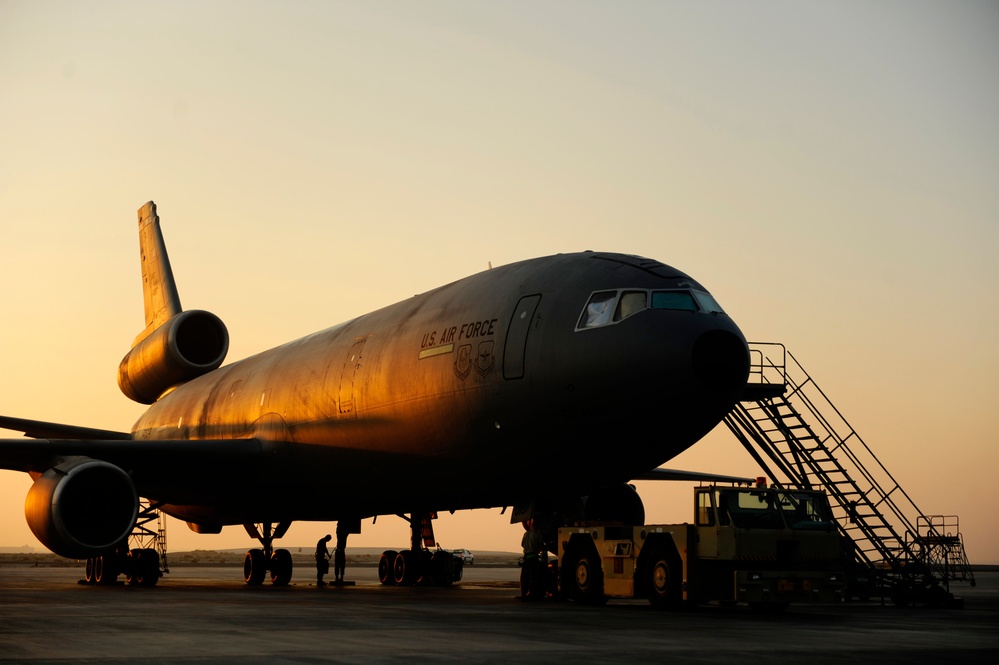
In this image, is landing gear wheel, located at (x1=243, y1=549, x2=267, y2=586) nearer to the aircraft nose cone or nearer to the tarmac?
the tarmac

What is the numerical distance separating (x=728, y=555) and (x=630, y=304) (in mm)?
4191

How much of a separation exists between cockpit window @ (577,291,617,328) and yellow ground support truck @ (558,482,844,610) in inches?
136

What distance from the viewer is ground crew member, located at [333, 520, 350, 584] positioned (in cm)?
2866

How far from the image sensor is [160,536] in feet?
117

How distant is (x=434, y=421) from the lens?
787 inches

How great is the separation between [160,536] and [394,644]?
26310 millimetres

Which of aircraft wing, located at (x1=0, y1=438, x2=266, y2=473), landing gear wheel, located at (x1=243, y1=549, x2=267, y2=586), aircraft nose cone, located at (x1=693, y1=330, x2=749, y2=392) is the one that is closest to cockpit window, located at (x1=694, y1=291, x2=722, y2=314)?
aircraft nose cone, located at (x1=693, y1=330, x2=749, y2=392)

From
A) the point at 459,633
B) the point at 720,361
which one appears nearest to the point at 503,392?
the point at 720,361

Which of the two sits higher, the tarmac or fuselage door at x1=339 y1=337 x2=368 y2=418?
fuselage door at x1=339 y1=337 x2=368 y2=418

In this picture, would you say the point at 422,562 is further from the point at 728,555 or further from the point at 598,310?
the point at 598,310

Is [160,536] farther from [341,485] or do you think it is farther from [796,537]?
[796,537]

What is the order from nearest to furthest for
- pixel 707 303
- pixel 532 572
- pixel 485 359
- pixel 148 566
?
1. pixel 707 303
2. pixel 485 359
3. pixel 532 572
4. pixel 148 566

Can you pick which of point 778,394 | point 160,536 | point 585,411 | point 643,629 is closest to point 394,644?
point 643,629

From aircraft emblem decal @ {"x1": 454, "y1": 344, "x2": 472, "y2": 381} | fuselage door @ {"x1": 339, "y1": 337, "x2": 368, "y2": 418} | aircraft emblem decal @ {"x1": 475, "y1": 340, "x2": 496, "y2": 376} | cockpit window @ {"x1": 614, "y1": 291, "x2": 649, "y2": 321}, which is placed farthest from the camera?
fuselage door @ {"x1": 339, "y1": 337, "x2": 368, "y2": 418}
